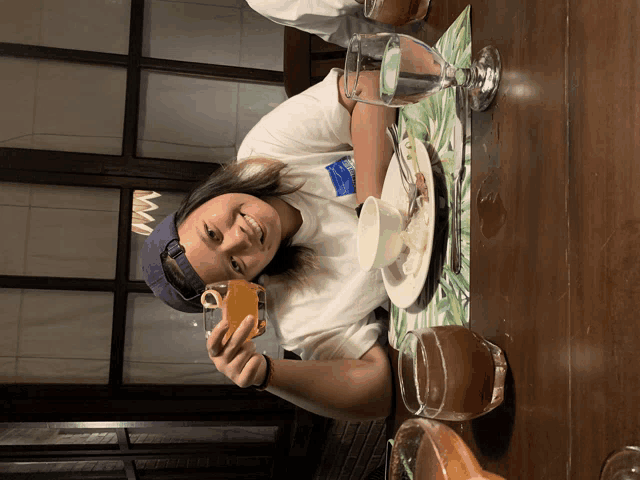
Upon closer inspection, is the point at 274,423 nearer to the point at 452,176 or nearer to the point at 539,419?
the point at 452,176

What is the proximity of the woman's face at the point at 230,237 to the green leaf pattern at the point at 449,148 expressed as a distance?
20.6 inches

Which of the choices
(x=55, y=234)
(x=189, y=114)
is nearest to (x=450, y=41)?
(x=189, y=114)

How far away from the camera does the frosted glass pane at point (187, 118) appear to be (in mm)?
2988

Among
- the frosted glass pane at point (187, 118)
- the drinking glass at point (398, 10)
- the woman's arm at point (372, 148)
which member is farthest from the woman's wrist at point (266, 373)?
the frosted glass pane at point (187, 118)

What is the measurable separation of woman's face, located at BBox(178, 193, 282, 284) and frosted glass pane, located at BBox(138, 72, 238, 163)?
154 cm

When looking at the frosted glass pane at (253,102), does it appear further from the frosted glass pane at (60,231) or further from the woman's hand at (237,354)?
the woman's hand at (237,354)

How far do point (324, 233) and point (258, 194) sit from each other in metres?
0.24

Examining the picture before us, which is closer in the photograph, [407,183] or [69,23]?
[407,183]

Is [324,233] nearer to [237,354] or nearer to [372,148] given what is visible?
[372,148]

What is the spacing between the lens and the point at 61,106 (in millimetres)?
2889

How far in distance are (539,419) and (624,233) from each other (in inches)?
10.0

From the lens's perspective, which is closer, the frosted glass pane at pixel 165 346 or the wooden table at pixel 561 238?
the wooden table at pixel 561 238

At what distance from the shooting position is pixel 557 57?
66cm

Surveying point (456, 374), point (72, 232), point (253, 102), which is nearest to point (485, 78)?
point (456, 374)
